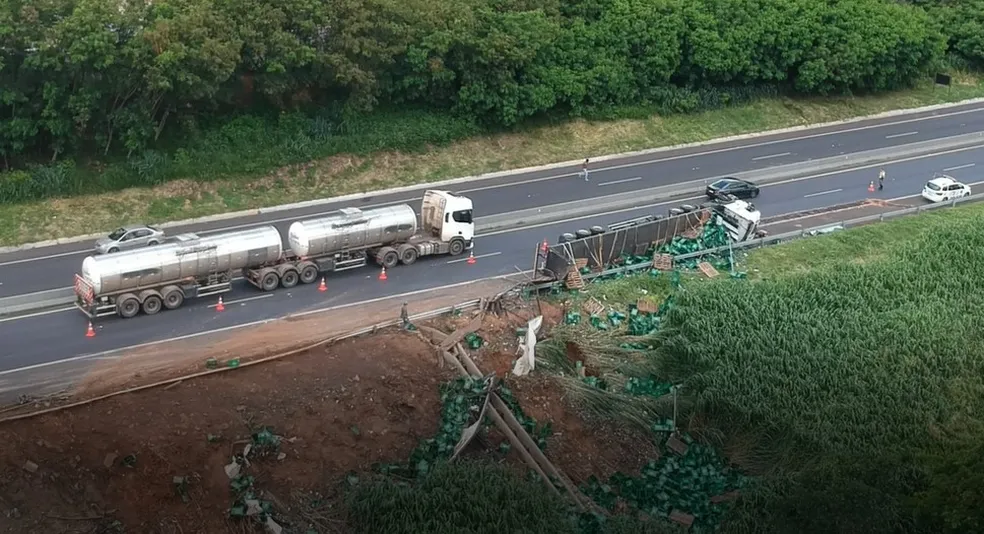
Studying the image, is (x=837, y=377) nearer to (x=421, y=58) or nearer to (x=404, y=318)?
(x=404, y=318)

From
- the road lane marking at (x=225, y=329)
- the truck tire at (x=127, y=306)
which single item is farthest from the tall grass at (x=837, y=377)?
the truck tire at (x=127, y=306)

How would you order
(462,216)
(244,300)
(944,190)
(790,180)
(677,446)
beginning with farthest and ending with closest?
(790,180) < (944,190) < (462,216) < (244,300) < (677,446)

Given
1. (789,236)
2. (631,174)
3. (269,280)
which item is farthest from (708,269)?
(269,280)

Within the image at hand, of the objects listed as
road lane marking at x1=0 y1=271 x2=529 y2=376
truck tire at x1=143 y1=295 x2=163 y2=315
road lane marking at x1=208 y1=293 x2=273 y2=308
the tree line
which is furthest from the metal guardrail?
the tree line

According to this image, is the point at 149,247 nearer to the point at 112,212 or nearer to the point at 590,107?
the point at 112,212

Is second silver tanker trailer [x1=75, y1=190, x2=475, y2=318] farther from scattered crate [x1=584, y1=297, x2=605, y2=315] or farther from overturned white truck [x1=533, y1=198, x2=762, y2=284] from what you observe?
scattered crate [x1=584, y1=297, x2=605, y2=315]

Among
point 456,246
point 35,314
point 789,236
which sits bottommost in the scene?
point 35,314
